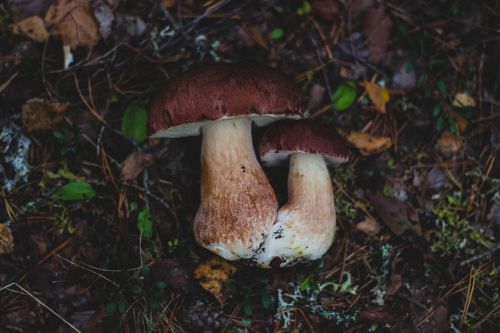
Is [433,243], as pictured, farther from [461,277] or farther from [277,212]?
[277,212]

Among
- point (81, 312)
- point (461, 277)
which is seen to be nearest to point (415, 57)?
point (461, 277)

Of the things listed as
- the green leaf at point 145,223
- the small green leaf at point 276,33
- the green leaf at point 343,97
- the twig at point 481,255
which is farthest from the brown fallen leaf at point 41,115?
the twig at point 481,255

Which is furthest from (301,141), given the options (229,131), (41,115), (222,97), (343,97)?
(41,115)

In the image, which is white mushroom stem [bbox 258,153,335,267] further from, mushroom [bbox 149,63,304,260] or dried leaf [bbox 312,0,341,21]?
dried leaf [bbox 312,0,341,21]

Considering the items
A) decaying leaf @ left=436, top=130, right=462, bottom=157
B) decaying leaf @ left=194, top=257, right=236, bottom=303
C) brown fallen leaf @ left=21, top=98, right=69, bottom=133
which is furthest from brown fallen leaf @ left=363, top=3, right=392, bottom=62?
brown fallen leaf @ left=21, top=98, right=69, bottom=133

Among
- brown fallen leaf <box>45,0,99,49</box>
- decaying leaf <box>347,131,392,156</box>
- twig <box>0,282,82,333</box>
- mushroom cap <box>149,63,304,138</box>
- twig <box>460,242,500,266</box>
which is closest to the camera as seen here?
mushroom cap <box>149,63,304,138</box>

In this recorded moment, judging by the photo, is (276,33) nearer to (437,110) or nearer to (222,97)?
(222,97)

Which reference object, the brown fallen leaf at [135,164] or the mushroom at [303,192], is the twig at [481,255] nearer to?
the mushroom at [303,192]
